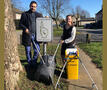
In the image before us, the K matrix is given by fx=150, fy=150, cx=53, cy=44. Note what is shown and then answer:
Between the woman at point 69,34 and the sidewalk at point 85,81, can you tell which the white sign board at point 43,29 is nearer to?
the woman at point 69,34

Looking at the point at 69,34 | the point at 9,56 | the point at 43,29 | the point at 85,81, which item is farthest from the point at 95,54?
the point at 9,56

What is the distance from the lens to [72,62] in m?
4.27

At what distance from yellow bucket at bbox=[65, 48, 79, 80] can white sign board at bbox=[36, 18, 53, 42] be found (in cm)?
69

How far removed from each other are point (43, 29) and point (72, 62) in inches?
49.0

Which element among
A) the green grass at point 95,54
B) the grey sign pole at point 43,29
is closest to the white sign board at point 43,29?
the grey sign pole at point 43,29

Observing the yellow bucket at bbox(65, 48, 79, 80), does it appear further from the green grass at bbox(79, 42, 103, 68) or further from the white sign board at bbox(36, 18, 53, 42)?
the green grass at bbox(79, 42, 103, 68)

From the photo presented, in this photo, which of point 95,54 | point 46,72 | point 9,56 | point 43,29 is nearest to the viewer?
point 9,56

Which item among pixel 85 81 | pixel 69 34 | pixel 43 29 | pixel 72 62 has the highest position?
pixel 43 29

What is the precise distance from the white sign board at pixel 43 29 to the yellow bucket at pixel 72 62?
690 millimetres

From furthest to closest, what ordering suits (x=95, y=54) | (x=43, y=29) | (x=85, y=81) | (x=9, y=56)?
1. (x=95, y=54)
2. (x=85, y=81)
3. (x=43, y=29)
4. (x=9, y=56)

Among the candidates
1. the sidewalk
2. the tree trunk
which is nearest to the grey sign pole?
the tree trunk

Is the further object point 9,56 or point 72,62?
point 72,62

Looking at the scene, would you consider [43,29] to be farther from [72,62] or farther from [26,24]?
[72,62]

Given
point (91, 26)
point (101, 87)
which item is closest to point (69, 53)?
point (101, 87)
